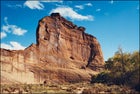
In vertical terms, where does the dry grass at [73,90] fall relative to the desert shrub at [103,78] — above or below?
below

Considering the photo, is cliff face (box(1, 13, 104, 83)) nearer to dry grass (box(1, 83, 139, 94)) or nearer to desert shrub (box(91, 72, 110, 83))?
desert shrub (box(91, 72, 110, 83))

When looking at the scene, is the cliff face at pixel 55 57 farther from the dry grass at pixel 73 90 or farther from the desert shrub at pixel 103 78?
the dry grass at pixel 73 90

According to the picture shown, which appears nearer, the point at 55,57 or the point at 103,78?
the point at 103,78

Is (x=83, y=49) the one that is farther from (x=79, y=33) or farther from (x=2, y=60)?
(x=2, y=60)

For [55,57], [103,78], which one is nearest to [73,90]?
[103,78]

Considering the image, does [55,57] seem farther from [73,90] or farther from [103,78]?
[73,90]

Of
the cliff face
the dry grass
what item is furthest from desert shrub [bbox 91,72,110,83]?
the cliff face

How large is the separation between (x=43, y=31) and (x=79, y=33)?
89.1 feet

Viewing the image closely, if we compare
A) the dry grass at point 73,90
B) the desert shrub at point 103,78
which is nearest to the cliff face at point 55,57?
the desert shrub at point 103,78

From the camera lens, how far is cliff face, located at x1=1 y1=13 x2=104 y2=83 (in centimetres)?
10062

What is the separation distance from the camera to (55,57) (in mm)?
119500

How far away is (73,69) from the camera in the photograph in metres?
123

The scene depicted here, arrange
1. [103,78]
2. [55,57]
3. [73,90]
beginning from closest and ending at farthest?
[73,90] < [103,78] < [55,57]

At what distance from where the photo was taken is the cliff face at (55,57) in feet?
330
